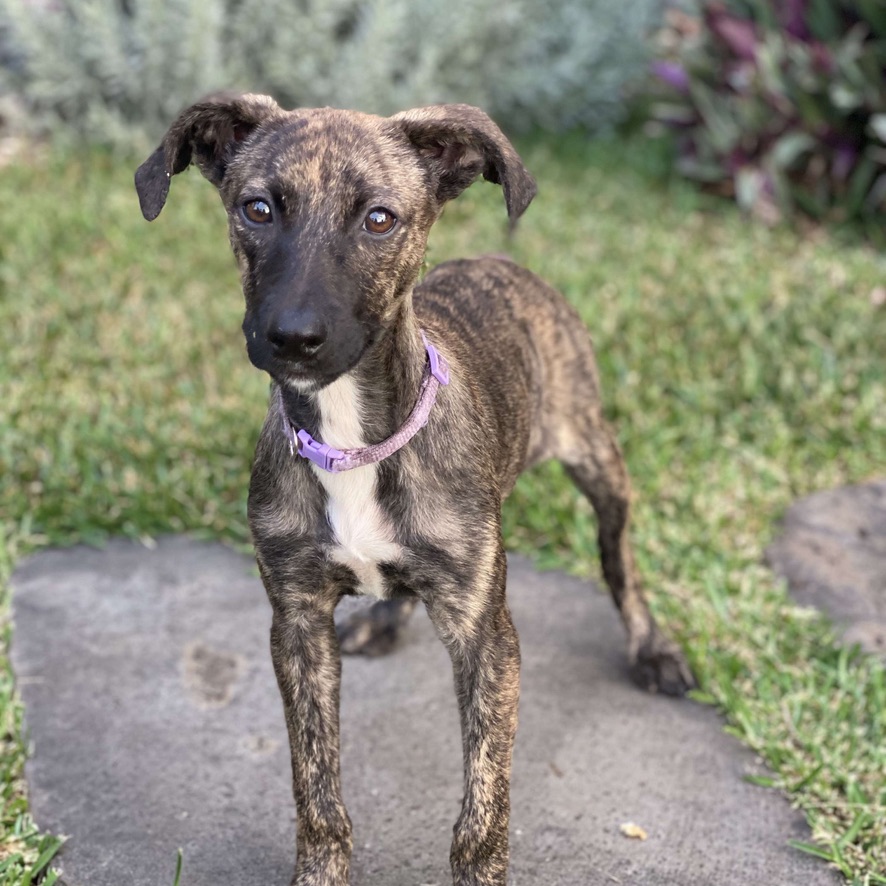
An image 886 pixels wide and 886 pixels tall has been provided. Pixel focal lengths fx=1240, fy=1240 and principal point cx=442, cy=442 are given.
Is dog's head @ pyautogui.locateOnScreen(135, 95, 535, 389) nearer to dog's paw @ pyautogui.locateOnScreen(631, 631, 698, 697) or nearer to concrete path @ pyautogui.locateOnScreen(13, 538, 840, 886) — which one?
concrete path @ pyautogui.locateOnScreen(13, 538, 840, 886)

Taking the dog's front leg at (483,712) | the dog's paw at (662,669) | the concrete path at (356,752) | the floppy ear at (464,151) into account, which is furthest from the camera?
the dog's paw at (662,669)

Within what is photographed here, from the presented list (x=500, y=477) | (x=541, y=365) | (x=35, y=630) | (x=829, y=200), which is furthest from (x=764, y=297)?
(x=35, y=630)

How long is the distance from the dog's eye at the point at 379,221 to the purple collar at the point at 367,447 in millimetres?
457

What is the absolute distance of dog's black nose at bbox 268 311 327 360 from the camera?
111 inches

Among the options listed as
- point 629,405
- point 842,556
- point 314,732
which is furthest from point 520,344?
point 629,405

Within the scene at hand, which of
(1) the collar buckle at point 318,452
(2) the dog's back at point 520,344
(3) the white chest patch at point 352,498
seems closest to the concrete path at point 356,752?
(2) the dog's back at point 520,344

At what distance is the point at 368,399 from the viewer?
11.0ft

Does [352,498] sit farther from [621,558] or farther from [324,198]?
[621,558]

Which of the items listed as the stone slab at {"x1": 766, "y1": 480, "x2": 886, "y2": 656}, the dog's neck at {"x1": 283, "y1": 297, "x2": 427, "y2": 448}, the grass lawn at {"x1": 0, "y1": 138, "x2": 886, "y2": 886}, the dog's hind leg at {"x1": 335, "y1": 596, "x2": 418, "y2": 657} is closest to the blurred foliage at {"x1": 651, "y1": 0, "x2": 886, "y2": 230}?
the grass lawn at {"x1": 0, "y1": 138, "x2": 886, "y2": 886}

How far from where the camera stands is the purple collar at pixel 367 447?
3.32 meters

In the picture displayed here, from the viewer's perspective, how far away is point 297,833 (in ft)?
11.8

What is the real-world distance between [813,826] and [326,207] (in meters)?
2.52

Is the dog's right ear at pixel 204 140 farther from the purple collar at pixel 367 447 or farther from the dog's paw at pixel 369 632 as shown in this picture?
the dog's paw at pixel 369 632

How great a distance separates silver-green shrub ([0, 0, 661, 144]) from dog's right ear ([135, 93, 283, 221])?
5802mm
